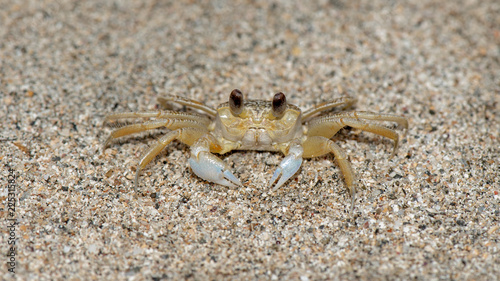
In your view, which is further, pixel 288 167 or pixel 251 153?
pixel 251 153

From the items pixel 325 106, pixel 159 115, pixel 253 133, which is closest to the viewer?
pixel 253 133

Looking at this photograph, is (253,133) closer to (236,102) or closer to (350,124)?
(236,102)

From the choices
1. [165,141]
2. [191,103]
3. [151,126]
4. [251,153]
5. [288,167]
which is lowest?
[288,167]

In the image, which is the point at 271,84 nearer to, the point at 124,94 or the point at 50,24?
the point at 124,94

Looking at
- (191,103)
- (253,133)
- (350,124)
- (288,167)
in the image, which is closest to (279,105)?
(253,133)

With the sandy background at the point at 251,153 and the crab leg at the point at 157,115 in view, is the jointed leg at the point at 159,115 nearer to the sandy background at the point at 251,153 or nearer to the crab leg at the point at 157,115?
the crab leg at the point at 157,115

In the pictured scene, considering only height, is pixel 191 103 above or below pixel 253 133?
above

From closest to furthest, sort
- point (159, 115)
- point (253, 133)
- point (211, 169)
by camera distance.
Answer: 1. point (211, 169)
2. point (253, 133)
3. point (159, 115)

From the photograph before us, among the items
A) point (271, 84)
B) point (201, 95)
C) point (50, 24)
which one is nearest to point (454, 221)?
point (271, 84)

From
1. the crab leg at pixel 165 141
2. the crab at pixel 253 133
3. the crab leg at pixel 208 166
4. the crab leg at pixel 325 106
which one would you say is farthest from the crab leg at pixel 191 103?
the crab leg at pixel 325 106
